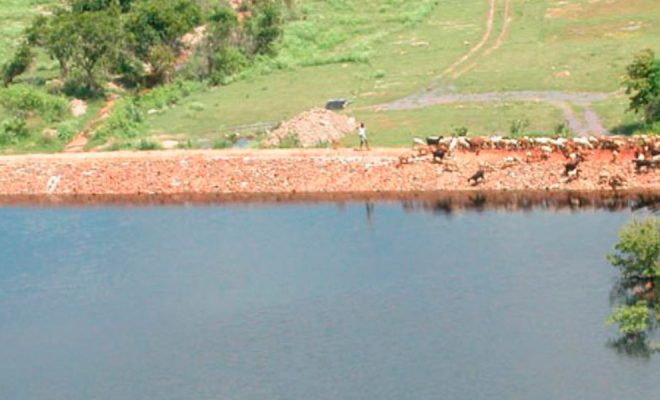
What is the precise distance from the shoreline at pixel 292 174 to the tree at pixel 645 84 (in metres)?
5.06

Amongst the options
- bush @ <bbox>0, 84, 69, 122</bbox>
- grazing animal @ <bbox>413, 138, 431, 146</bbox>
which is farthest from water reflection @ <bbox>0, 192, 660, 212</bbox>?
bush @ <bbox>0, 84, 69, 122</bbox>

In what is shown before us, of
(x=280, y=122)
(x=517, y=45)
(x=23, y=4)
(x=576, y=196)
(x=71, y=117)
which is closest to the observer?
(x=576, y=196)

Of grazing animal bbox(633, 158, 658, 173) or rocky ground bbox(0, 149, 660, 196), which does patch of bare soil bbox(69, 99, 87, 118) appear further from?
grazing animal bbox(633, 158, 658, 173)

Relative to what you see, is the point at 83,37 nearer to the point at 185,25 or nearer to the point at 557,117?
the point at 185,25

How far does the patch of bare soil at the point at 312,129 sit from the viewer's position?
2474 inches

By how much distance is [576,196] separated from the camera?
5522cm

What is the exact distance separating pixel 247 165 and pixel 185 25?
82.8ft

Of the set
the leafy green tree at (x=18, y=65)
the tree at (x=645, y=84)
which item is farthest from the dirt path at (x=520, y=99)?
the leafy green tree at (x=18, y=65)

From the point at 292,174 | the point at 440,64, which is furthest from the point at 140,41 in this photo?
the point at 292,174

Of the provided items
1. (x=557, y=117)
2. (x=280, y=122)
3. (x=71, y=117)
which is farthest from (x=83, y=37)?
(x=557, y=117)

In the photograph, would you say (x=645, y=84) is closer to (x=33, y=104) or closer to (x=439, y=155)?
(x=439, y=155)

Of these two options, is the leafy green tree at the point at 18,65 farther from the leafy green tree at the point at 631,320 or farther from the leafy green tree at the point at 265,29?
the leafy green tree at the point at 631,320

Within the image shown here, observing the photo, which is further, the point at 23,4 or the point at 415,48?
the point at 23,4

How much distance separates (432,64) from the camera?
79625 millimetres
